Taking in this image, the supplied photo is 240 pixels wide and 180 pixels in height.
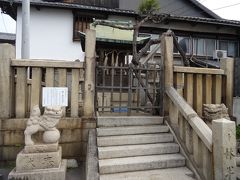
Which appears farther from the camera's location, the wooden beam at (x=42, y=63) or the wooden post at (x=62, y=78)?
the wooden post at (x=62, y=78)

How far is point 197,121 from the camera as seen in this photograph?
4.28m

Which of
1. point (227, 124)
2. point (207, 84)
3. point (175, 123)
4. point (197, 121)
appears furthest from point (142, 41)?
point (227, 124)

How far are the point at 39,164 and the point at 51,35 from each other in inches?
379

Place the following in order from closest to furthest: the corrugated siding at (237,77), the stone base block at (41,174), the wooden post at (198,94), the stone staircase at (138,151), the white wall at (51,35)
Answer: the stone base block at (41,174) < the stone staircase at (138,151) < the wooden post at (198,94) < the corrugated siding at (237,77) < the white wall at (51,35)

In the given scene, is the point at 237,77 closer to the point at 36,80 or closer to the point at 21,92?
the point at 36,80

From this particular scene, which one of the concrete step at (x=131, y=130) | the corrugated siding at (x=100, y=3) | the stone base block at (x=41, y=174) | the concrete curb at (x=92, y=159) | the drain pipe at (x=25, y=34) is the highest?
the corrugated siding at (x=100, y=3)

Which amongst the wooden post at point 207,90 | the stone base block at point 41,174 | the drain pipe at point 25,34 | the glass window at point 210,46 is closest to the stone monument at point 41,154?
the stone base block at point 41,174

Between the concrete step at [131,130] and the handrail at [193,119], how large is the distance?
2.27 feet

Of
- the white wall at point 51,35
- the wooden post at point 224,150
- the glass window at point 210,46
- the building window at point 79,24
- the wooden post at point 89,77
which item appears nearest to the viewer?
the wooden post at point 224,150

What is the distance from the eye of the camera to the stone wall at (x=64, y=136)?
4.68 m

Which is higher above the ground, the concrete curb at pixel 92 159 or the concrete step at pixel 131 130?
the concrete step at pixel 131 130

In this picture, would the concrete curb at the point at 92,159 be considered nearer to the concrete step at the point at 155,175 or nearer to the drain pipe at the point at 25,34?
the concrete step at the point at 155,175

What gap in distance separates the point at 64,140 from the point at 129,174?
5.41 ft

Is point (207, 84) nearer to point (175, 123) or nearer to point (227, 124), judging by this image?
point (175, 123)
